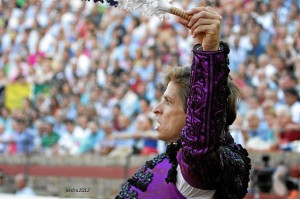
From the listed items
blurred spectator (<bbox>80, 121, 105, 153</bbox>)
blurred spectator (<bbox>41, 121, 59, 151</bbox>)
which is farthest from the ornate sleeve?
blurred spectator (<bbox>41, 121, 59, 151</bbox>)

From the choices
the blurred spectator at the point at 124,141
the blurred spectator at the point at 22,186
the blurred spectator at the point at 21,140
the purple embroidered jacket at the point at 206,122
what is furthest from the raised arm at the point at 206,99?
the blurred spectator at the point at 21,140

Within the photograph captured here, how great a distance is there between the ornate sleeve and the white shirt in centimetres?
9

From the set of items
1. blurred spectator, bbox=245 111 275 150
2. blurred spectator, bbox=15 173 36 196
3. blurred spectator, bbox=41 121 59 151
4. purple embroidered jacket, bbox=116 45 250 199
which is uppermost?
blurred spectator, bbox=41 121 59 151

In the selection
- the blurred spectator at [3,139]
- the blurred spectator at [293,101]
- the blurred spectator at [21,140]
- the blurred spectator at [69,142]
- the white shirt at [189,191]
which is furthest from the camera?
the blurred spectator at [3,139]

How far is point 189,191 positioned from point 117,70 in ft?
31.0

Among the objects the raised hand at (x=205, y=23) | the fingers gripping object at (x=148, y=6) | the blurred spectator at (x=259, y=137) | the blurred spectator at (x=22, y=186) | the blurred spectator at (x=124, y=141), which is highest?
the blurred spectator at (x=124, y=141)

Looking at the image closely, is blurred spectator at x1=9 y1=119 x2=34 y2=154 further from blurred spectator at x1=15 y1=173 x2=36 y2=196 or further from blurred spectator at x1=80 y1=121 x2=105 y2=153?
blurred spectator at x1=80 y1=121 x2=105 y2=153

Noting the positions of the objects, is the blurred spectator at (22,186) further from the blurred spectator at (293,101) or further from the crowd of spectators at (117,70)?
the blurred spectator at (293,101)

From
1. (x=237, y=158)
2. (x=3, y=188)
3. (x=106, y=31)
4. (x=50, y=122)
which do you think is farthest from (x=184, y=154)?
(x=106, y=31)

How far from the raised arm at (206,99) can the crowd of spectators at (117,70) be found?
5313 millimetres

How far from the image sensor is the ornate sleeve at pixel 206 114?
244cm

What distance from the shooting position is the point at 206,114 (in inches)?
96.0

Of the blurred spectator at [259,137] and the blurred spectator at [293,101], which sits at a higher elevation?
the blurred spectator at [293,101]

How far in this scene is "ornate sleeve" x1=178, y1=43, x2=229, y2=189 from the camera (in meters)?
2.44
